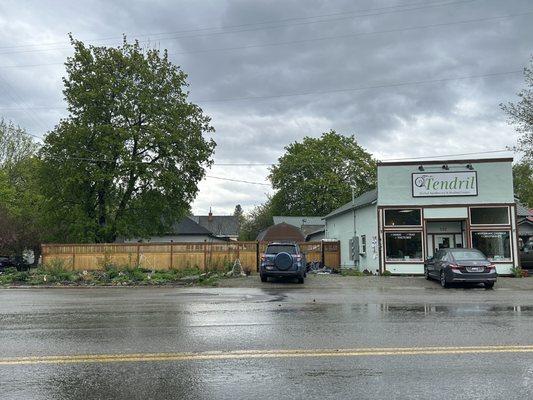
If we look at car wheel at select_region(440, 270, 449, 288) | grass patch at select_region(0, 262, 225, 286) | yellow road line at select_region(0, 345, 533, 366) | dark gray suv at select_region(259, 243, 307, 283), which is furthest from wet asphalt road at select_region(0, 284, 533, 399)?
grass patch at select_region(0, 262, 225, 286)

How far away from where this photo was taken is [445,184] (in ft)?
87.0

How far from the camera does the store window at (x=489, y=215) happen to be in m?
26.4

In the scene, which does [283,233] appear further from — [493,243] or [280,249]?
[280,249]

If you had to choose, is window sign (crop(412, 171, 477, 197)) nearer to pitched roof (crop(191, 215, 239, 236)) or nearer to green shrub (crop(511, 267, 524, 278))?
green shrub (crop(511, 267, 524, 278))

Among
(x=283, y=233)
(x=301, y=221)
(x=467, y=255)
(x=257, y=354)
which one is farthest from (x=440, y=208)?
(x=301, y=221)

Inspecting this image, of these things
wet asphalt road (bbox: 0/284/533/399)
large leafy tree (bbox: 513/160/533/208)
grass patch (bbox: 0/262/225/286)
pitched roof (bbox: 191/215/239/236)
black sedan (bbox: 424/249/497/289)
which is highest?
large leafy tree (bbox: 513/160/533/208)

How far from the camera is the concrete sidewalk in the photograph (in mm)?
20609

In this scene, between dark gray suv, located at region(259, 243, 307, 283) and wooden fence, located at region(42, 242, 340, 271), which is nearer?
dark gray suv, located at region(259, 243, 307, 283)

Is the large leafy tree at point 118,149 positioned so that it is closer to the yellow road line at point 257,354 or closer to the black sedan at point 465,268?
the black sedan at point 465,268

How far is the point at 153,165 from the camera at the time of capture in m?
37.9

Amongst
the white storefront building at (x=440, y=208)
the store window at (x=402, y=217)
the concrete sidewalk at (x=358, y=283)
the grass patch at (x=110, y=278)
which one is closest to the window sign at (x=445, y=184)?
the white storefront building at (x=440, y=208)

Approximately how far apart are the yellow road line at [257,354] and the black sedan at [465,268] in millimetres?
12290

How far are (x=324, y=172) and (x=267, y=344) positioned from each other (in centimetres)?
5609

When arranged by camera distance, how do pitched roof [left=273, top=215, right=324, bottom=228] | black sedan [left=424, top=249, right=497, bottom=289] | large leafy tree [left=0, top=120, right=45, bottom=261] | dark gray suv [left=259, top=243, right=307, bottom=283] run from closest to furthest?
black sedan [left=424, top=249, right=497, bottom=289] → dark gray suv [left=259, top=243, right=307, bottom=283] → large leafy tree [left=0, top=120, right=45, bottom=261] → pitched roof [left=273, top=215, right=324, bottom=228]
